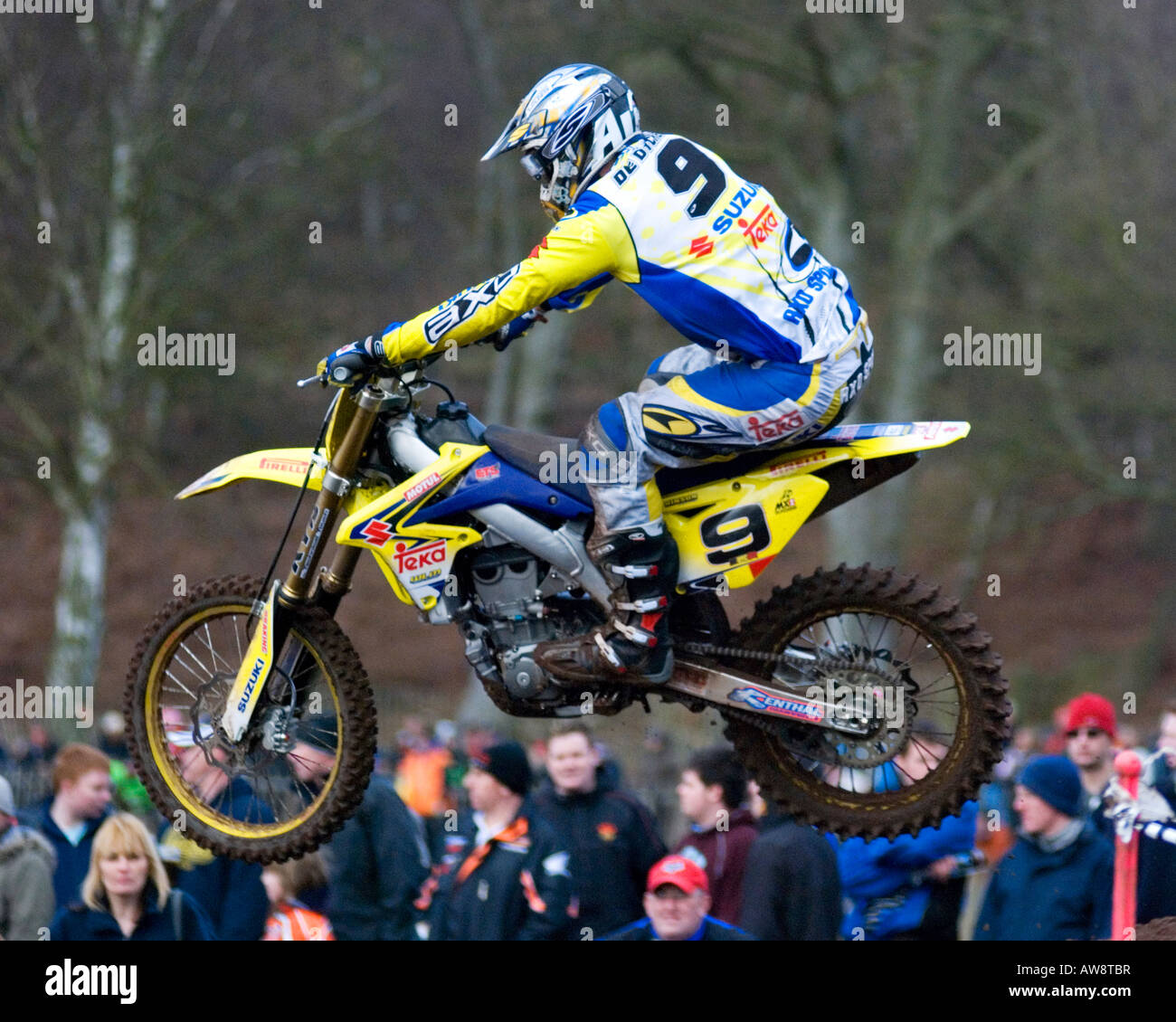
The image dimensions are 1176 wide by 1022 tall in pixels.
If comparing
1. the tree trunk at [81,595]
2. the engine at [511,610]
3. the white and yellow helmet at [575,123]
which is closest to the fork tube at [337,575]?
the engine at [511,610]

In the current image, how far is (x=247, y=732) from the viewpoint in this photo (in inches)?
245

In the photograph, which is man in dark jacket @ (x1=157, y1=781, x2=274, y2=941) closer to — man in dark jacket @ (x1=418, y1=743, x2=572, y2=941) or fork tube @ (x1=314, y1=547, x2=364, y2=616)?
man in dark jacket @ (x1=418, y1=743, x2=572, y2=941)

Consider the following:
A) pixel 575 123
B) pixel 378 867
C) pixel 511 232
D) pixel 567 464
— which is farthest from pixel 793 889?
pixel 511 232

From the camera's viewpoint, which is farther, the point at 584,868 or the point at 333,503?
the point at 584,868

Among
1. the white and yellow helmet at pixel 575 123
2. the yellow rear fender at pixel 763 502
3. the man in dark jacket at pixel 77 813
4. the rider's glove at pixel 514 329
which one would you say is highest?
the white and yellow helmet at pixel 575 123

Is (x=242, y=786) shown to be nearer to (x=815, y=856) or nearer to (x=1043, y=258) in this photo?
(x=815, y=856)

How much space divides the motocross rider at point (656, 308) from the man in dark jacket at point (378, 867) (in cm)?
143

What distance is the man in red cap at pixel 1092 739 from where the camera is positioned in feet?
23.5

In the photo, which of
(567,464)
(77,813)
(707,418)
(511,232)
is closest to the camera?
(707,418)

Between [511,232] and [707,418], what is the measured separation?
1529 centimetres

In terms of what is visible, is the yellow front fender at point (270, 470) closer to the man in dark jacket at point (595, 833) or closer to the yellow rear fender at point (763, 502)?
the yellow rear fender at point (763, 502)

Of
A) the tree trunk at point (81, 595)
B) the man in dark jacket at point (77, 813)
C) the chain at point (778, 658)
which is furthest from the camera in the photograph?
the tree trunk at point (81, 595)

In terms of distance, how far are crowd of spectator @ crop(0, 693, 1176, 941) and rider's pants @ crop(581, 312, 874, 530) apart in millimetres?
1311

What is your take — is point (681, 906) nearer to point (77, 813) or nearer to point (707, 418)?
point (707, 418)
